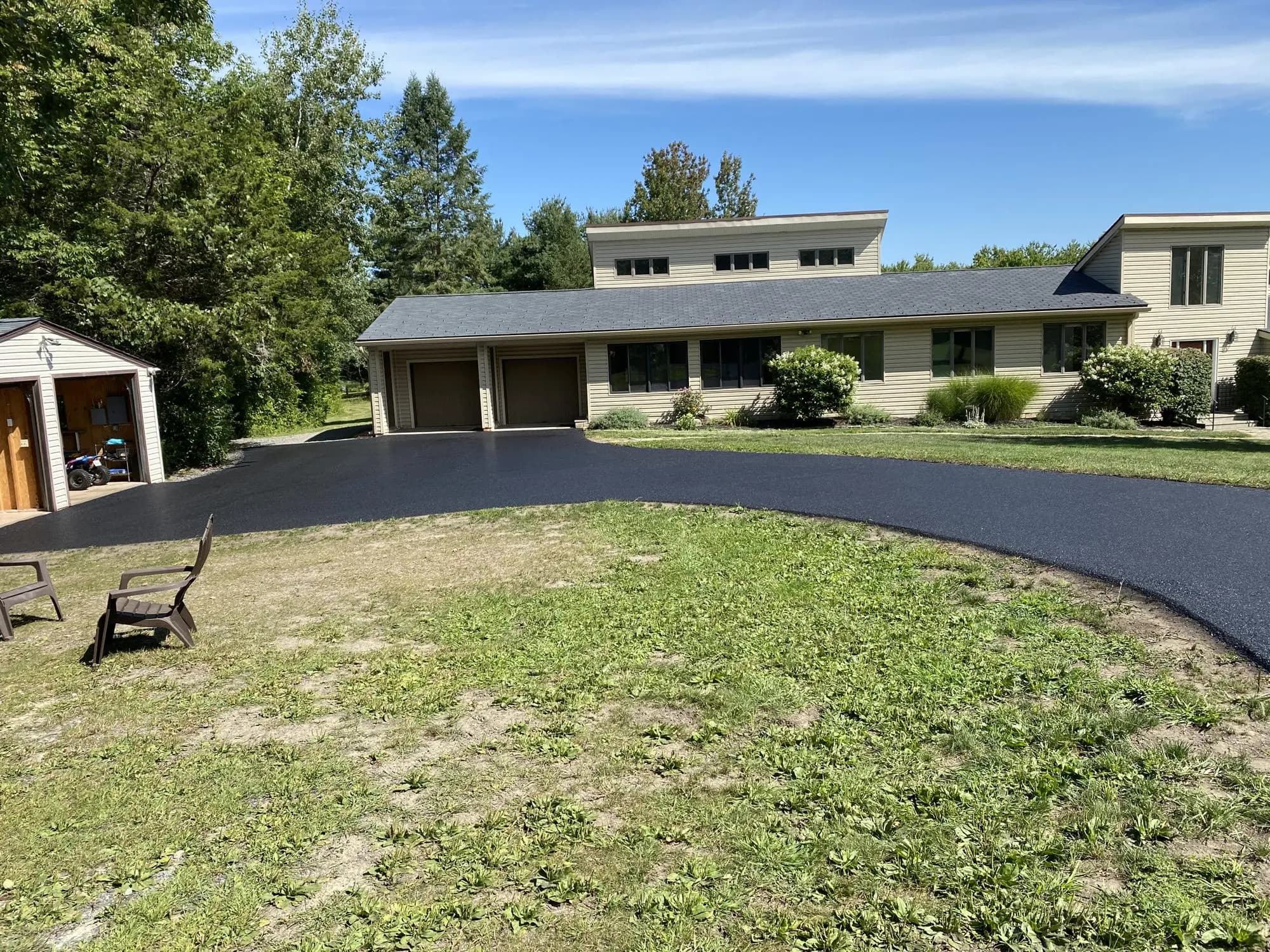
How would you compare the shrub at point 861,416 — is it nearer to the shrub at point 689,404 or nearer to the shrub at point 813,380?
the shrub at point 813,380

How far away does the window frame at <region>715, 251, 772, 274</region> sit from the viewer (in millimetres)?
29844

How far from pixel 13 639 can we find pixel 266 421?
976 inches

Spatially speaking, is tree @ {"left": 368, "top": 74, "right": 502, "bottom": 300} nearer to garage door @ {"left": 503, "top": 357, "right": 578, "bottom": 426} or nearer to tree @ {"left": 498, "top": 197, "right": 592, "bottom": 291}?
tree @ {"left": 498, "top": 197, "right": 592, "bottom": 291}

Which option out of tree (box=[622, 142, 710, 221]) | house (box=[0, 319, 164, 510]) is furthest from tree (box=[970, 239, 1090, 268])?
house (box=[0, 319, 164, 510])

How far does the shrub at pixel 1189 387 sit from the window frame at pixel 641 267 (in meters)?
15.6

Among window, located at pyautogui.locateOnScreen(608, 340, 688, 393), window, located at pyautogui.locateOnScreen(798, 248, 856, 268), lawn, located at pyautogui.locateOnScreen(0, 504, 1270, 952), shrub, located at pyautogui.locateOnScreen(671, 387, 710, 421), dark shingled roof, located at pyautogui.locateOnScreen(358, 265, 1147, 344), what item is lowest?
lawn, located at pyautogui.locateOnScreen(0, 504, 1270, 952)

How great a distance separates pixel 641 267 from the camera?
30.1 m

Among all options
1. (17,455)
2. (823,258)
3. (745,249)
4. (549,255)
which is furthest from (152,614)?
(549,255)

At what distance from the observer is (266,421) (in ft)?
100

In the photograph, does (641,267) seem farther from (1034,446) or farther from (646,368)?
(1034,446)

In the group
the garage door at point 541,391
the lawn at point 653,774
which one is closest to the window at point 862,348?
the garage door at point 541,391

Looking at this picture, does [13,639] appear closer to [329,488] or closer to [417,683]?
[417,683]

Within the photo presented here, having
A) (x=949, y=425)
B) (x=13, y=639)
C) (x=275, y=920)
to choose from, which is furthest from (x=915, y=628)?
(x=949, y=425)

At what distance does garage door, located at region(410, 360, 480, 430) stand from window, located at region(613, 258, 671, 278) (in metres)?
6.19
